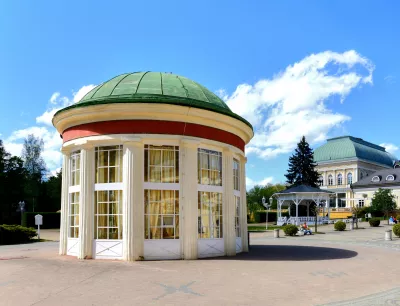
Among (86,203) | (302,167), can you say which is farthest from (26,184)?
(86,203)

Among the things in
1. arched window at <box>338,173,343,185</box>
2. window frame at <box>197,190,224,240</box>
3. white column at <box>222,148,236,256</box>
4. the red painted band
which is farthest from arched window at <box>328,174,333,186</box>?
the red painted band

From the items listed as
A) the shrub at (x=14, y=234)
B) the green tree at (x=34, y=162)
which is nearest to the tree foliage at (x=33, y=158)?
the green tree at (x=34, y=162)

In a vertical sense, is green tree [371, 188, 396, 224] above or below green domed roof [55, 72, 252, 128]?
below

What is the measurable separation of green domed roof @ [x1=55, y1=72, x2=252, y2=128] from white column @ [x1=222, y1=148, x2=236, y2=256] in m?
1.97

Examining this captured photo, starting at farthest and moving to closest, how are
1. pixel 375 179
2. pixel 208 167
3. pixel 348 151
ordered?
pixel 348 151
pixel 375 179
pixel 208 167

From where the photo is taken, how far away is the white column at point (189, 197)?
15742 mm

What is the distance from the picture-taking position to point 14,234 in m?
29.0

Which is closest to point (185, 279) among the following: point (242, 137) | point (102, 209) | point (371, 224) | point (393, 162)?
point (102, 209)

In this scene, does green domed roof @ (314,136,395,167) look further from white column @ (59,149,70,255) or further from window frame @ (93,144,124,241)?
window frame @ (93,144,124,241)

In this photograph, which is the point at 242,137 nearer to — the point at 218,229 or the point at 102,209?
the point at 218,229

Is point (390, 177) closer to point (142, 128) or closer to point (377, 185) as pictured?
point (377, 185)

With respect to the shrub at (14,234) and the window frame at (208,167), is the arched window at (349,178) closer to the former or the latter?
the shrub at (14,234)

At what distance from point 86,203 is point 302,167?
6351 centimetres

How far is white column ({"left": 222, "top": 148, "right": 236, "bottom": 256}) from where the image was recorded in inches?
683
